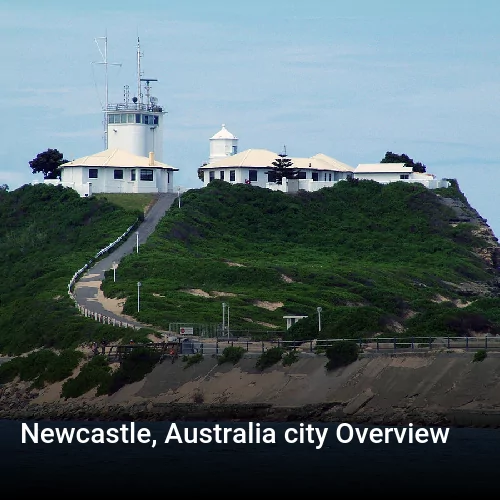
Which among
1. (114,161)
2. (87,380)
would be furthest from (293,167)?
(87,380)

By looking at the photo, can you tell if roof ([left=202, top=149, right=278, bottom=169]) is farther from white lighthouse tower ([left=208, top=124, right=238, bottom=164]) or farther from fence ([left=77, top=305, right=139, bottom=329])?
fence ([left=77, top=305, right=139, bottom=329])

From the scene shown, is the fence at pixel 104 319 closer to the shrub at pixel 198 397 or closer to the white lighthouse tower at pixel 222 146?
the shrub at pixel 198 397

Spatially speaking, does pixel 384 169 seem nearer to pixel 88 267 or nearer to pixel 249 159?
pixel 249 159

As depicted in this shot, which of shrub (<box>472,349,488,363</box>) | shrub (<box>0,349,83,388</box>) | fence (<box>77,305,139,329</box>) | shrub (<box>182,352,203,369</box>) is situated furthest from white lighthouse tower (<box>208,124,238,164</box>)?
shrub (<box>472,349,488,363</box>)

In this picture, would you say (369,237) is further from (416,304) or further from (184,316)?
(184,316)

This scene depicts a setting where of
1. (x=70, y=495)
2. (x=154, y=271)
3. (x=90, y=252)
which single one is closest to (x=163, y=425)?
(x=70, y=495)
